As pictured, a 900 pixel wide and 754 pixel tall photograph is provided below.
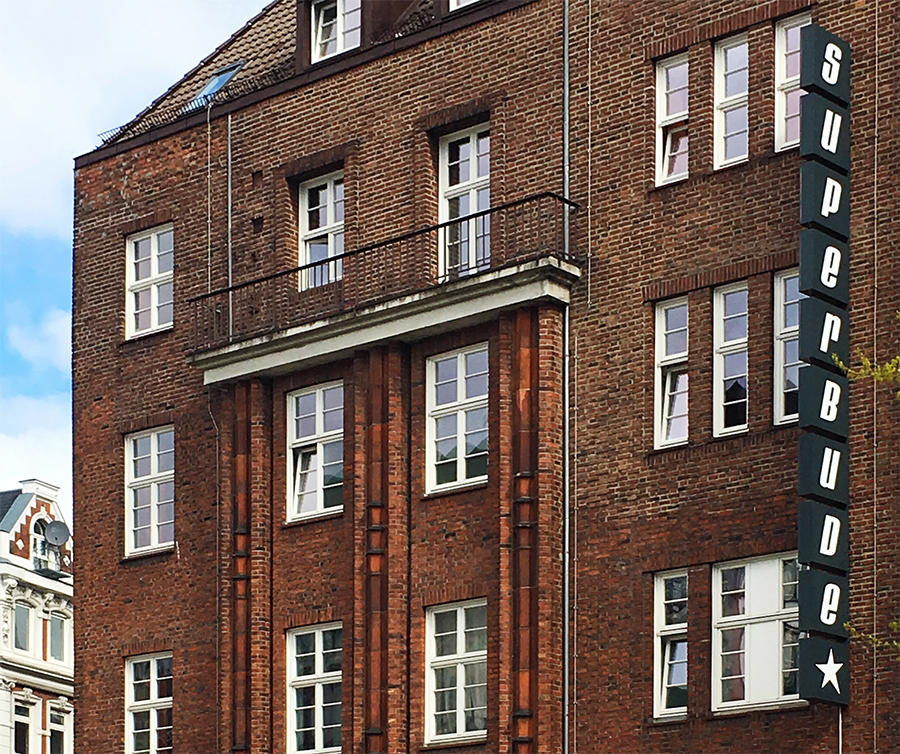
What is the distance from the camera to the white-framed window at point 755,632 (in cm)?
3184

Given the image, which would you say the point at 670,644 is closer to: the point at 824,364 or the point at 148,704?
the point at 824,364

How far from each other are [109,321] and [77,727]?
270 inches

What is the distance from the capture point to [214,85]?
43.1 metres

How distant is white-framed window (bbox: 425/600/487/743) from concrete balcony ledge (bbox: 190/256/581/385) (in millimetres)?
4159

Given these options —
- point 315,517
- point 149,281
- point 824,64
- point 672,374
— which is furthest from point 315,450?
point 824,64

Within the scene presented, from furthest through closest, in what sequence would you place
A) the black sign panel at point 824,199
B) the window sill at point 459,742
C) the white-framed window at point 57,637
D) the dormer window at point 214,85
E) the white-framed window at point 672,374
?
the white-framed window at point 57,637 < the dormer window at point 214,85 < the window sill at point 459,742 < the white-framed window at point 672,374 < the black sign panel at point 824,199

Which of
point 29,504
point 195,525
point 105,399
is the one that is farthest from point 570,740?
point 29,504

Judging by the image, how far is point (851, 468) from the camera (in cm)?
3166

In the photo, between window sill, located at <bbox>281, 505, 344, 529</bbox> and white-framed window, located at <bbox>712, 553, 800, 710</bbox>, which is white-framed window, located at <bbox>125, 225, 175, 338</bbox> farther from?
white-framed window, located at <bbox>712, 553, 800, 710</bbox>

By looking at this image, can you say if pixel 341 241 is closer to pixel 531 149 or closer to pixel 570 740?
pixel 531 149

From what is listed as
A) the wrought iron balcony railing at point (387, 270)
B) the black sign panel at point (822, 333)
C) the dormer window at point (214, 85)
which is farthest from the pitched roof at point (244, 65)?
the black sign panel at point (822, 333)

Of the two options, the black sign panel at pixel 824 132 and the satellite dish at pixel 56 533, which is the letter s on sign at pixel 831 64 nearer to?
Result: the black sign panel at pixel 824 132

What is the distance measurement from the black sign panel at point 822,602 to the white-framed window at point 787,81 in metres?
6.20

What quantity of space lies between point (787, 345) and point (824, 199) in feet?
6.98
